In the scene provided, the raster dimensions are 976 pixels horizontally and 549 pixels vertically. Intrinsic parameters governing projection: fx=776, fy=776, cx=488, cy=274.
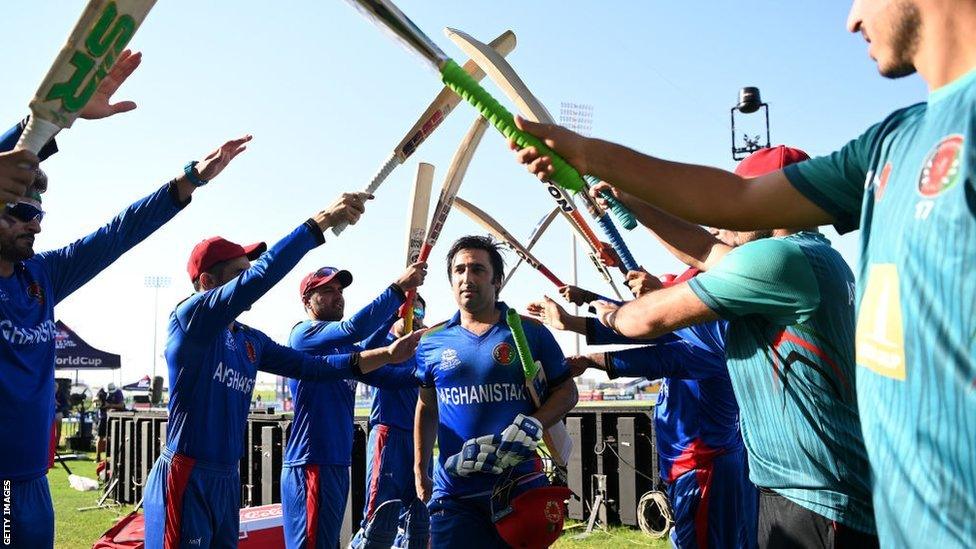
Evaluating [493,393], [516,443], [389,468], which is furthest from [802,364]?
[389,468]

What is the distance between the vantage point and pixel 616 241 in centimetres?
438

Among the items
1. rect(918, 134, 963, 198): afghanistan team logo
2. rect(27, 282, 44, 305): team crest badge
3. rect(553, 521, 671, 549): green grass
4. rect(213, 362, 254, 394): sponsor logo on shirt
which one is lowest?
rect(553, 521, 671, 549): green grass

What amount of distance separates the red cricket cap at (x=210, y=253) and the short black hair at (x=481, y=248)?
127 cm

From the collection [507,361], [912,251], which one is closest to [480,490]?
[507,361]

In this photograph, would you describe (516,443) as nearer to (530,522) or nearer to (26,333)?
(530,522)

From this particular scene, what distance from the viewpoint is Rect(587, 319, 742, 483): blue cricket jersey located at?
13.5 feet

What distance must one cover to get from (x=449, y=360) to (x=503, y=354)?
308 millimetres

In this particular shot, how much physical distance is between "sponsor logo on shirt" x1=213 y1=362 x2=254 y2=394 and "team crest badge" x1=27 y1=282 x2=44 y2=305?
931mm

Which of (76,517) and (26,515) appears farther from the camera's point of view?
(76,517)

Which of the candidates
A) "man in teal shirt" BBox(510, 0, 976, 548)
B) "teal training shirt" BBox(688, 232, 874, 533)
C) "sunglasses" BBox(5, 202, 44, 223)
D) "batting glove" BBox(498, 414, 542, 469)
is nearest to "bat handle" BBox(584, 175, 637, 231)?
"teal training shirt" BBox(688, 232, 874, 533)

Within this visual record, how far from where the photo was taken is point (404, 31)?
2.50 m

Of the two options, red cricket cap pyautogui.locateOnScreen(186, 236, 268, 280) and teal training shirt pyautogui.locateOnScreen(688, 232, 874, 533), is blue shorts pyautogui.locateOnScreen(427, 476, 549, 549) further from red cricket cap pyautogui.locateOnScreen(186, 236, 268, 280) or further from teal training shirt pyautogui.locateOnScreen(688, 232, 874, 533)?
red cricket cap pyautogui.locateOnScreen(186, 236, 268, 280)

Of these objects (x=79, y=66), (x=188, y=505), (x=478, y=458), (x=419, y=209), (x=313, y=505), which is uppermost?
(x=419, y=209)

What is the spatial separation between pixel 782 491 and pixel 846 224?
3.03ft
